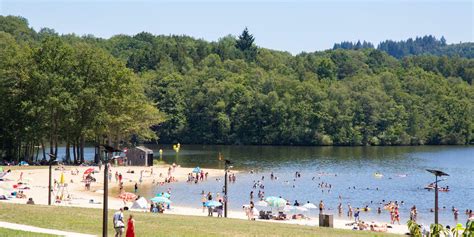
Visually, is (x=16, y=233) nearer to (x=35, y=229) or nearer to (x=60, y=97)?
(x=35, y=229)

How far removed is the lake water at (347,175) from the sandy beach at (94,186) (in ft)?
12.4

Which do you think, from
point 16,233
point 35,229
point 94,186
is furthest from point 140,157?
point 16,233

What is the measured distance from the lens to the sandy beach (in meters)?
52.2

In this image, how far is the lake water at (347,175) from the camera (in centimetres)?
6600

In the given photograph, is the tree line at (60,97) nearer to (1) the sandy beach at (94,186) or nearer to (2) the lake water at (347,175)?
(1) the sandy beach at (94,186)

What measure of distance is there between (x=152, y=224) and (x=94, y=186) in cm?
3508

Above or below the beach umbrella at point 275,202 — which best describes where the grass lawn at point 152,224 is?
above

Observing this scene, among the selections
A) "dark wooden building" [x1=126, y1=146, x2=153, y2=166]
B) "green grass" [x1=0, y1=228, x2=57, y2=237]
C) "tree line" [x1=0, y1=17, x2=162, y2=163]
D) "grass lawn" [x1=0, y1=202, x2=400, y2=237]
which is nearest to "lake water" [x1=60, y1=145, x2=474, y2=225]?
"dark wooden building" [x1=126, y1=146, x2=153, y2=166]

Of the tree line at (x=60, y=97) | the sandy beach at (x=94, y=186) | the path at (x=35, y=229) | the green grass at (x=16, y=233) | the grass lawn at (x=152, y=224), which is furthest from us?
the tree line at (x=60, y=97)

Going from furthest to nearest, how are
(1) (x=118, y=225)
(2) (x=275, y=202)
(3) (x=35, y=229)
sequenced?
1. (2) (x=275, y=202)
2. (3) (x=35, y=229)
3. (1) (x=118, y=225)

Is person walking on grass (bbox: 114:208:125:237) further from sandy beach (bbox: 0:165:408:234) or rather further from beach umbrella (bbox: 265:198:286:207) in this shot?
beach umbrella (bbox: 265:198:286:207)

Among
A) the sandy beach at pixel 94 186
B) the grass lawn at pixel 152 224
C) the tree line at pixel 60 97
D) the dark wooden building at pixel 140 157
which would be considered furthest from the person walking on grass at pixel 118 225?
the dark wooden building at pixel 140 157

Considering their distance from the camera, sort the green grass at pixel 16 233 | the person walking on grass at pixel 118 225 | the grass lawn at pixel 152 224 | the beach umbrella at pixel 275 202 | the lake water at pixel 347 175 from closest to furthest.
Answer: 1. the green grass at pixel 16 233
2. the person walking on grass at pixel 118 225
3. the grass lawn at pixel 152 224
4. the beach umbrella at pixel 275 202
5. the lake water at pixel 347 175

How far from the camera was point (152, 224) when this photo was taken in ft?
113
